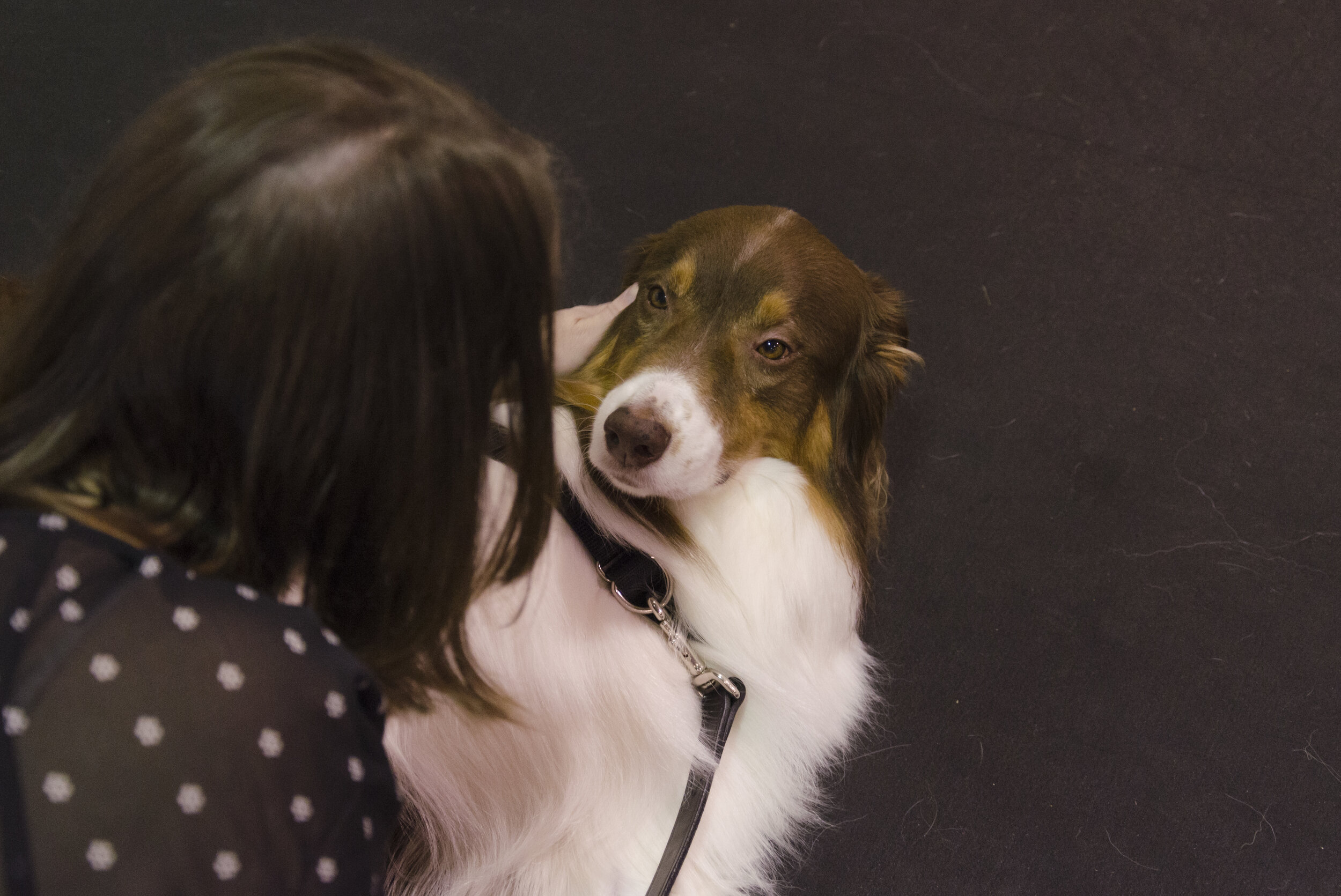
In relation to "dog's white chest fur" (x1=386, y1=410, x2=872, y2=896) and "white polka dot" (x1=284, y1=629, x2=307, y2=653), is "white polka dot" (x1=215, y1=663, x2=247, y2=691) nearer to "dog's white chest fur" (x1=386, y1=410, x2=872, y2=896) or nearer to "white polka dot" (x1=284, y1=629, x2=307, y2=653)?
"white polka dot" (x1=284, y1=629, x2=307, y2=653)

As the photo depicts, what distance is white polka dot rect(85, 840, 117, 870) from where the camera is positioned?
850mm

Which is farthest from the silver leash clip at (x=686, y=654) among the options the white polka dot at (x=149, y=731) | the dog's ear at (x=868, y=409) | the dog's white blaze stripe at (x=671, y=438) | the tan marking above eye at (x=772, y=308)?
the white polka dot at (x=149, y=731)

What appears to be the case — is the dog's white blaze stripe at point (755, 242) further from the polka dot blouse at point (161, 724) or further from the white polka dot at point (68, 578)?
the white polka dot at point (68, 578)

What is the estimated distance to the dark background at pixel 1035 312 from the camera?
2236mm

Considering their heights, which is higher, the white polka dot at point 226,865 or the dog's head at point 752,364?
the white polka dot at point 226,865

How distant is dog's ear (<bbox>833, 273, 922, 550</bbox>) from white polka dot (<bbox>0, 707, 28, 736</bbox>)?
1491 millimetres

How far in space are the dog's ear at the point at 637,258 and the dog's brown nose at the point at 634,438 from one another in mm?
618

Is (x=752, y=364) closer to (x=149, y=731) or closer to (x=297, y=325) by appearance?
(x=297, y=325)

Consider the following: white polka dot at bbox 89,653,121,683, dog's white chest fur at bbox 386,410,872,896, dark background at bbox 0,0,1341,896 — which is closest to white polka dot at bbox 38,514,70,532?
white polka dot at bbox 89,653,121,683

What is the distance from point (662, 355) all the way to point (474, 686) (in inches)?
32.0

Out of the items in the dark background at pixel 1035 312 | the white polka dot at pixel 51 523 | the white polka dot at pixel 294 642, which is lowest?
the dark background at pixel 1035 312

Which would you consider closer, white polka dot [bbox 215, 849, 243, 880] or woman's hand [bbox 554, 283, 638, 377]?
white polka dot [bbox 215, 849, 243, 880]

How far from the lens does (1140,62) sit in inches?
117

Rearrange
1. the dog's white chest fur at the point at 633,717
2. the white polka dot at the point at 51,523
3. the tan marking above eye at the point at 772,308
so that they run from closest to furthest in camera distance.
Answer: the white polka dot at the point at 51,523, the dog's white chest fur at the point at 633,717, the tan marking above eye at the point at 772,308
